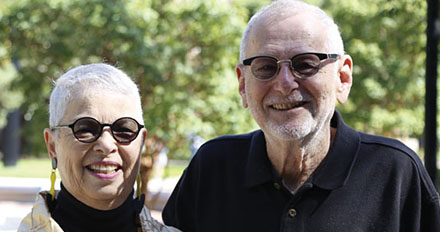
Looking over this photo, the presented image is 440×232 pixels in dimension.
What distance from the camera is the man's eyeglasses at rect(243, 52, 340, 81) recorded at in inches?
95.4

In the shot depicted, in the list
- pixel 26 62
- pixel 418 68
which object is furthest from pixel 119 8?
pixel 418 68

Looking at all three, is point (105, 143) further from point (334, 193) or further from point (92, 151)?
point (334, 193)

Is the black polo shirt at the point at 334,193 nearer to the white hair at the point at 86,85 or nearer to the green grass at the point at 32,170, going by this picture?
the white hair at the point at 86,85

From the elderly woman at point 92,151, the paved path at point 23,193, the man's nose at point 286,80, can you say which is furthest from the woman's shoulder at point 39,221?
the paved path at point 23,193

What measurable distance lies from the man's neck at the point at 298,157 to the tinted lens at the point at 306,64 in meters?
0.28

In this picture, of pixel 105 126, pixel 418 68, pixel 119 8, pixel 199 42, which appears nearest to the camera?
pixel 105 126

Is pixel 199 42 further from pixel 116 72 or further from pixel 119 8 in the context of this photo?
pixel 116 72

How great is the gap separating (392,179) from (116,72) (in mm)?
1235

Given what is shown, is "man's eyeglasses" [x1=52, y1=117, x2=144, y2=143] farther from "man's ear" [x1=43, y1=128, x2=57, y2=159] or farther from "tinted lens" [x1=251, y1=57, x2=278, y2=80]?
"tinted lens" [x1=251, y1=57, x2=278, y2=80]

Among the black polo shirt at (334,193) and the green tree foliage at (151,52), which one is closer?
the black polo shirt at (334,193)

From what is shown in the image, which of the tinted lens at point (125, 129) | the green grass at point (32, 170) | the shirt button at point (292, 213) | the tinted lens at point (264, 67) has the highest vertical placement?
the tinted lens at point (264, 67)

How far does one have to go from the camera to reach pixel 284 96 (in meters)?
2.43

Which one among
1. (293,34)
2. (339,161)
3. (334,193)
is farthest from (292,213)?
(293,34)

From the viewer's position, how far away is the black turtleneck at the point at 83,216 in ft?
→ 8.05
